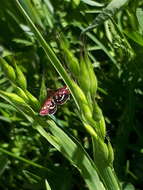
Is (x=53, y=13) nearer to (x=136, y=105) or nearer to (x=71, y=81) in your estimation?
(x=136, y=105)

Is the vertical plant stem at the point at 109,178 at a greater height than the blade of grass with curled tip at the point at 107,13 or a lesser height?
lesser

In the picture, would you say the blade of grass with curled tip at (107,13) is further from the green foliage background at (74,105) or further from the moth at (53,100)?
the green foliage background at (74,105)

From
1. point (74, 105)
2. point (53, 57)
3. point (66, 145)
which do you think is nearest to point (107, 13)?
point (53, 57)

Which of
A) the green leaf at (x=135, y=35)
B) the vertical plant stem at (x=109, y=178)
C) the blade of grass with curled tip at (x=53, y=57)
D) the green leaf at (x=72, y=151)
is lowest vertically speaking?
the vertical plant stem at (x=109, y=178)

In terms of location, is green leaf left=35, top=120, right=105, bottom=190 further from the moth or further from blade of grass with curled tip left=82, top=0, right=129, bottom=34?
blade of grass with curled tip left=82, top=0, right=129, bottom=34

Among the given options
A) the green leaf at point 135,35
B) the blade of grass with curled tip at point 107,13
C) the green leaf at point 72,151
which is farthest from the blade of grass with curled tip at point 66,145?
the green leaf at point 135,35

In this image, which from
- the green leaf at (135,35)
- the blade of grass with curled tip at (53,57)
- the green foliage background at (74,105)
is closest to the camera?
the blade of grass with curled tip at (53,57)
